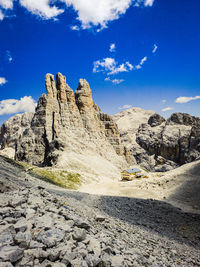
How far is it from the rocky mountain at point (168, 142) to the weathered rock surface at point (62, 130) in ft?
139

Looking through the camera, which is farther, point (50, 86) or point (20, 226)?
point (50, 86)

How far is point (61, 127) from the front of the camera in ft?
190

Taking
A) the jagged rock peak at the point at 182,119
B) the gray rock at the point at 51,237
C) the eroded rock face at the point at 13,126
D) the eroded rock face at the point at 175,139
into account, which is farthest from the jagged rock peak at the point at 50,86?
the jagged rock peak at the point at 182,119

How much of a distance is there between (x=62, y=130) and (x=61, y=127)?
1.49 metres

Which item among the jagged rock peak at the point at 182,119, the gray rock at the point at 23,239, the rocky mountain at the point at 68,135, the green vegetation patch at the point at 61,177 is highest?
the jagged rock peak at the point at 182,119

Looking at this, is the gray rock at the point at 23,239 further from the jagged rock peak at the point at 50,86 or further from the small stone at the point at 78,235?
the jagged rock peak at the point at 50,86

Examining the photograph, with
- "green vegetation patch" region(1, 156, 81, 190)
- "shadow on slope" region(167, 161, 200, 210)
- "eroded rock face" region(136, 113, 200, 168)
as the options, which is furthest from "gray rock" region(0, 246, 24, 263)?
"eroded rock face" region(136, 113, 200, 168)

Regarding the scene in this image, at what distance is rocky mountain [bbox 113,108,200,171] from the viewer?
339 feet

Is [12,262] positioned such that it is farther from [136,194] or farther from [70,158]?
[70,158]

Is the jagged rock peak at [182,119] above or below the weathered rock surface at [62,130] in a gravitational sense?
above

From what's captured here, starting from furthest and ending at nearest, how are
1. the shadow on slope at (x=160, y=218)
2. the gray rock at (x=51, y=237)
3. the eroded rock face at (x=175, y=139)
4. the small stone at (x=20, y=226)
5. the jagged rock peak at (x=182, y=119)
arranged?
the jagged rock peak at (x=182, y=119) → the eroded rock face at (x=175, y=139) → the shadow on slope at (x=160, y=218) → the small stone at (x=20, y=226) → the gray rock at (x=51, y=237)

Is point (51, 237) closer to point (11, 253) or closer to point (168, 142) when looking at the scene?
point (11, 253)

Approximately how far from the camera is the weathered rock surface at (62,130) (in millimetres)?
54494

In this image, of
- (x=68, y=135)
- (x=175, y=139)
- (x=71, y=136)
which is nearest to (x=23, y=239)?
(x=68, y=135)
